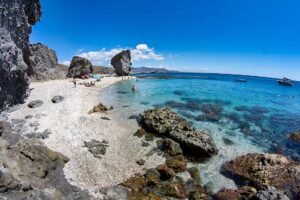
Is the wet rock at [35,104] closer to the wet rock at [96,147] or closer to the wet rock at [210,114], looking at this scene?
the wet rock at [96,147]

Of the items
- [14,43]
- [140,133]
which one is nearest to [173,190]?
[140,133]

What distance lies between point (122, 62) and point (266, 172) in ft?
259

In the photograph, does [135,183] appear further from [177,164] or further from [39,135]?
[39,135]

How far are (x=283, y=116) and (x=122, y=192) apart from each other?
3408 cm

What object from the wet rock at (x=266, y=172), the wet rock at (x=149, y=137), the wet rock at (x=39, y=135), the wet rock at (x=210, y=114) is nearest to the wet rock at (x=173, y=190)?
the wet rock at (x=266, y=172)

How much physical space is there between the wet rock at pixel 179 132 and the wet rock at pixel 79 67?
169 ft

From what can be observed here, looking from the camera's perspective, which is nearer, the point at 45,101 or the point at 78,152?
the point at 78,152

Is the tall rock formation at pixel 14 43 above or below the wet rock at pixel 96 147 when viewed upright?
above

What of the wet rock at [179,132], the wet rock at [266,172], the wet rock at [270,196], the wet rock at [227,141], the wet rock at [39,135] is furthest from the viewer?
the wet rock at [227,141]

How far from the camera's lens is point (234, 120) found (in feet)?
109

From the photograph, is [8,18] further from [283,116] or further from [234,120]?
[283,116]

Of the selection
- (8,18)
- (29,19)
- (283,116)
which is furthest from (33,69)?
(283,116)

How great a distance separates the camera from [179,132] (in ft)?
77.9

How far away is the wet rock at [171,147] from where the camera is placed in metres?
21.3
